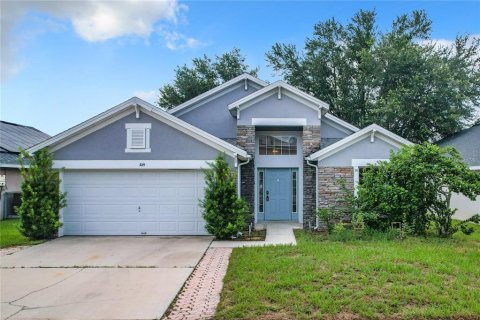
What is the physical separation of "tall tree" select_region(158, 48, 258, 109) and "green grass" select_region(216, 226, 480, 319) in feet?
68.2

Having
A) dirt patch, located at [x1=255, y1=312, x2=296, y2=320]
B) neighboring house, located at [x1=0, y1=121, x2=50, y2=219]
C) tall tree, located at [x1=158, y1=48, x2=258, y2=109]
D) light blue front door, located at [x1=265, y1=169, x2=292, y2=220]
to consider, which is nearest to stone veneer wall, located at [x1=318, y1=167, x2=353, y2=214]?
light blue front door, located at [x1=265, y1=169, x2=292, y2=220]

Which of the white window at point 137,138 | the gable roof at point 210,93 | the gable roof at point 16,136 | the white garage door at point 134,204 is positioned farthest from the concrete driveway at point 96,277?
the gable roof at point 16,136

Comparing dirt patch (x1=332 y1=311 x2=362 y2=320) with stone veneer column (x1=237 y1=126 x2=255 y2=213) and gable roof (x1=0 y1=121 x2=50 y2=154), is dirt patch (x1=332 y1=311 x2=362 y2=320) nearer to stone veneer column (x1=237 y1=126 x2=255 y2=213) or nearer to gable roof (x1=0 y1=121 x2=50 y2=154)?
stone veneer column (x1=237 y1=126 x2=255 y2=213)

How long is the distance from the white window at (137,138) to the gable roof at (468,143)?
13.5 meters

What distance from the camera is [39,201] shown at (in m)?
10.8

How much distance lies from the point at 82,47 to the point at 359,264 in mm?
12747

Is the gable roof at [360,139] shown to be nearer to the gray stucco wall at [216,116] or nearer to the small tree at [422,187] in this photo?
the small tree at [422,187]

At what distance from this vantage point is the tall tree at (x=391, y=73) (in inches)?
841

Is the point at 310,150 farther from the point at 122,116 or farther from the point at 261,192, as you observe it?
the point at 122,116

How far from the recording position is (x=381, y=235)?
10.3 metres

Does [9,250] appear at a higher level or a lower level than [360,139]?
lower

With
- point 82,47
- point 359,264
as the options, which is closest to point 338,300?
point 359,264

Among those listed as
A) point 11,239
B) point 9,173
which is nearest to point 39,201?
point 11,239

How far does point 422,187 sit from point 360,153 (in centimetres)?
251
